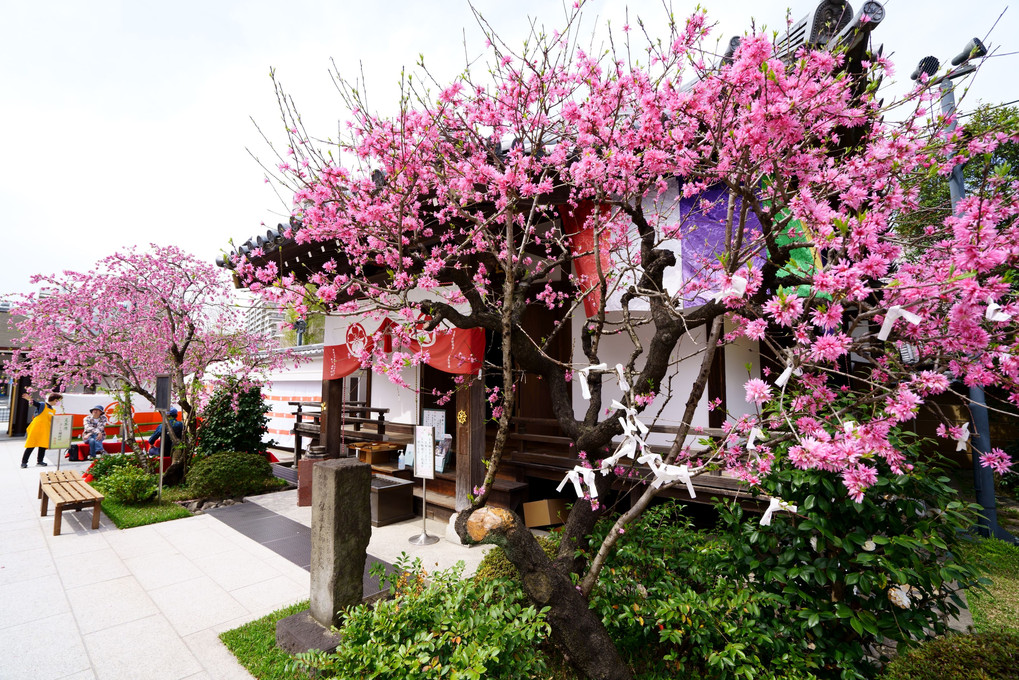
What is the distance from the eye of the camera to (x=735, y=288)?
2.36 metres

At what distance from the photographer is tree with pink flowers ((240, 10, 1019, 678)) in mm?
2387

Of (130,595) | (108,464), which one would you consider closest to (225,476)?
(108,464)

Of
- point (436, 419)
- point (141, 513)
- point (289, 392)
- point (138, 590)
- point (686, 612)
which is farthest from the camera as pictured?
point (289, 392)

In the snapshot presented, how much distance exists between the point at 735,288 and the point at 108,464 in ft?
40.3

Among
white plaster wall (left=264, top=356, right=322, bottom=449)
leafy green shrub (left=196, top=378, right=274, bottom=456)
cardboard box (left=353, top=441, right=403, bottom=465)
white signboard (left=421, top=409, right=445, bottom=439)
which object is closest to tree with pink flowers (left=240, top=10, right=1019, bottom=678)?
white signboard (left=421, top=409, right=445, bottom=439)

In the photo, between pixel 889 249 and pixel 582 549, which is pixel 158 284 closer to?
pixel 582 549

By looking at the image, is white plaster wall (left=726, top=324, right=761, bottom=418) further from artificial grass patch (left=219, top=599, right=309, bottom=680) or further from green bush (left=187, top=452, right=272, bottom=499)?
green bush (left=187, top=452, right=272, bottom=499)

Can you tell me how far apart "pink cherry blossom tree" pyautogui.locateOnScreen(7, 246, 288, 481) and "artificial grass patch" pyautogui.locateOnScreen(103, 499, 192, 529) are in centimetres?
123

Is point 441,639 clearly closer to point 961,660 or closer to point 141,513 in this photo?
point 961,660

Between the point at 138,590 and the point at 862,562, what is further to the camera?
the point at 138,590

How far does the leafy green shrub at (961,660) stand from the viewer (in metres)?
2.37

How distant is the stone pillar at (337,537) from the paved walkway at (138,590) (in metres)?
0.69

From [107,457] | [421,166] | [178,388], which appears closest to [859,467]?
[421,166]

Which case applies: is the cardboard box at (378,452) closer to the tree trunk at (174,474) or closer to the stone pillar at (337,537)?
the tree trunk at (174,474)
